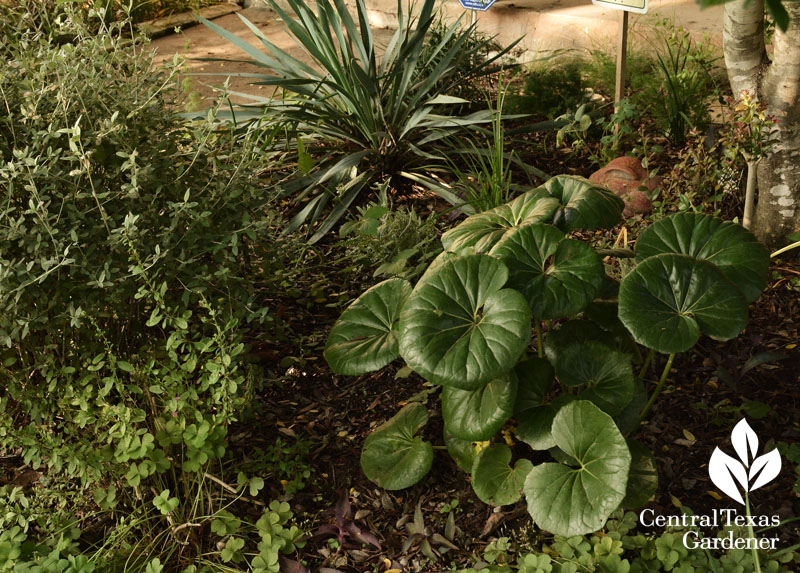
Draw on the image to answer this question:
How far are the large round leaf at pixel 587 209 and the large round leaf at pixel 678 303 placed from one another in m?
0.29

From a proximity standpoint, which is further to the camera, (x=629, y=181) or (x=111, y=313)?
(x=629, y=181)

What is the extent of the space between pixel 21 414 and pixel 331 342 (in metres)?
1.21

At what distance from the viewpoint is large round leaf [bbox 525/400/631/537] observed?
6.23 ft

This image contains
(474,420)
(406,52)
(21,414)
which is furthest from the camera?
(406,52)

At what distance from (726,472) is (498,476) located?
0.65 m

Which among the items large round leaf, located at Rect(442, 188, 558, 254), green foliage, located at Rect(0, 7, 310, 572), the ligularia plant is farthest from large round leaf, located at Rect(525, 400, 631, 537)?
green foliage, located at Rect(0, 7, 310, 572)

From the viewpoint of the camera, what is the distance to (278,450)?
2545 mm

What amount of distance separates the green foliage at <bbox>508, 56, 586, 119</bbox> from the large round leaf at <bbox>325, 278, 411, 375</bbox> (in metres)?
2.22

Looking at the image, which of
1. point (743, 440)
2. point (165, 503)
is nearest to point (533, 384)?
point (743, 440)

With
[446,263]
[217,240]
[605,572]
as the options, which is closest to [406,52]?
[217,240]

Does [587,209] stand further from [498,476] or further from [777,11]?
[777,11]

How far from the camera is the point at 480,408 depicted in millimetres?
2111

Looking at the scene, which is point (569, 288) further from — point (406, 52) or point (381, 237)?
point (406, 52)

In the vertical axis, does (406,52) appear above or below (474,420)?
above
